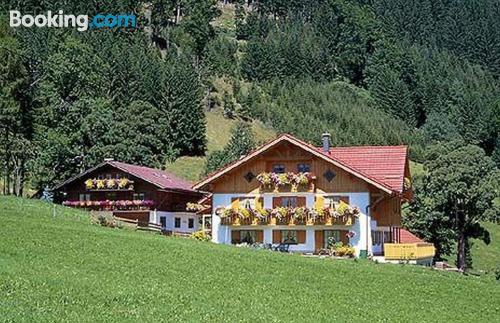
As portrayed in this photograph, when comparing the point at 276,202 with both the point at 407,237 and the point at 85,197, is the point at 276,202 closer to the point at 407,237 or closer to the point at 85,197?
the point at 407,237

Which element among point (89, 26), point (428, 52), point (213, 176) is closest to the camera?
point (213, 176)

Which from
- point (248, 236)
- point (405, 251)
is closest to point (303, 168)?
point (248, 236)

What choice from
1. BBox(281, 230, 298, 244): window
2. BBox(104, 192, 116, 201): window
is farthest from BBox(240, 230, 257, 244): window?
BBox(104, 192, 116, 201): window

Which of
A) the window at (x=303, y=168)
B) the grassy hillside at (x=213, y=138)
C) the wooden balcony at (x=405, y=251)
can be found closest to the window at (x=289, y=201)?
the window at (x=303, y=168)

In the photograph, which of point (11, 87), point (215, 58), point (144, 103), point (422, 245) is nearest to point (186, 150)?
point (144, 103)

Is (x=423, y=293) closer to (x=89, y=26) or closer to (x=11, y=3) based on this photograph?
(x=89, y=26)

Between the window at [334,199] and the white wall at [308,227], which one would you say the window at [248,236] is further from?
the window at [334,199]

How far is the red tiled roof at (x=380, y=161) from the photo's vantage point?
5112 centimetres

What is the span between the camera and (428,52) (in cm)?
18212

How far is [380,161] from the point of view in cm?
5356

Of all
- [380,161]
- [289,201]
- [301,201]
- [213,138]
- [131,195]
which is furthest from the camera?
[213,138]

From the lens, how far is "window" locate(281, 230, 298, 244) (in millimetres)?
50750

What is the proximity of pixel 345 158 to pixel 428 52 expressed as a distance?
133m

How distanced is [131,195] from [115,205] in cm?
161
